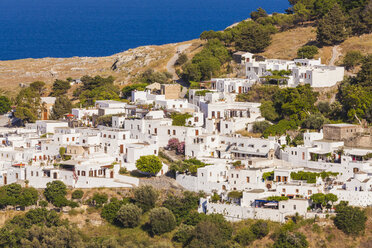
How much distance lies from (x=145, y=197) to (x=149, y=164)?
3636 millimetres

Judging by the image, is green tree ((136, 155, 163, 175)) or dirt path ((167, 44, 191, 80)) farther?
dirt path ((167, 44, 191, 80))

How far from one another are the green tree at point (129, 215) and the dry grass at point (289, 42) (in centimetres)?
3286

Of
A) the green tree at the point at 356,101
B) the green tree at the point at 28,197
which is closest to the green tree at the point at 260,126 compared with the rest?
the green tree at the point at 356,101

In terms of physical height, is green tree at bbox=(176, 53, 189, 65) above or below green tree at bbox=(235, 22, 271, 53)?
below

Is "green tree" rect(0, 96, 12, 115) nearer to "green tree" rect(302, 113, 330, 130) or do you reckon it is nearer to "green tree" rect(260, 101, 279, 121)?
"green tree" rect(260, 101, 279, 121)

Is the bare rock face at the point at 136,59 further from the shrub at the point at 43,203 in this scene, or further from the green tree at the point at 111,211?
the green tree at the point at 111,211

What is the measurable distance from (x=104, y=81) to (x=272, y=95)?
2088 cm

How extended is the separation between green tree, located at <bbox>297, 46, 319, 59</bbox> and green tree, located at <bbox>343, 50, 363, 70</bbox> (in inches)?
169

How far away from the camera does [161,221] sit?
51.3 m

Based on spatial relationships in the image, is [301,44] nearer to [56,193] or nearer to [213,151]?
[213,151]

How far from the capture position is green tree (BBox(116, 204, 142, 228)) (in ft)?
172

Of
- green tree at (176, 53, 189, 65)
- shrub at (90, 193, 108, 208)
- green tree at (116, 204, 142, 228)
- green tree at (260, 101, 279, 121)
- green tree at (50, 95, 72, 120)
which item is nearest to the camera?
green tree at (116, 204, 142, 228)

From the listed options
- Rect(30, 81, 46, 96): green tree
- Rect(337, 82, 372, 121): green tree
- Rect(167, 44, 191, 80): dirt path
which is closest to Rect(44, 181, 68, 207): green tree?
Rect(337, 82, 372, 121): green tree

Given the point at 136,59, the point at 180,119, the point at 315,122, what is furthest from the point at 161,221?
the point at 136,59
